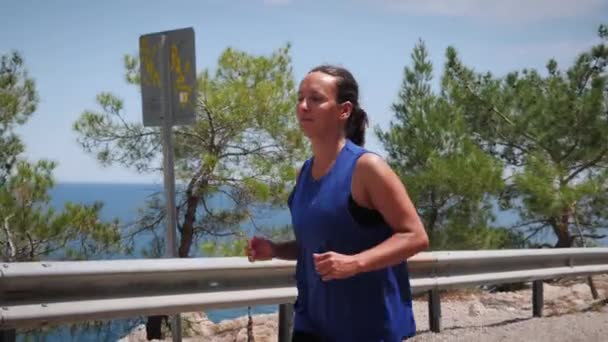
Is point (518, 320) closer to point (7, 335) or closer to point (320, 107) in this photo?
point (7, 335)

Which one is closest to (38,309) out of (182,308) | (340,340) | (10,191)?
(182,308)

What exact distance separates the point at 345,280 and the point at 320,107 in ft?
1.66

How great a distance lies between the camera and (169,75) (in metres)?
5.22

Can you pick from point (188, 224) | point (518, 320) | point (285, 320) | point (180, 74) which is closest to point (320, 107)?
point (285, 320)

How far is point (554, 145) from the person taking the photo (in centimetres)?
1658

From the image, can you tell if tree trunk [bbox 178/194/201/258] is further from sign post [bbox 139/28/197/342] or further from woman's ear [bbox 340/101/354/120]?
woman's ear [bbox 340/101/354/120]

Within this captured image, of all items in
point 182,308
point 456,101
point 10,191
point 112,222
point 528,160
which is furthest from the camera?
point 456,101

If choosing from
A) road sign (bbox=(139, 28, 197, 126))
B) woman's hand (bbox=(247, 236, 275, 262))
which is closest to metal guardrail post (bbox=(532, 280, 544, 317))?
road sign (bbox=(139, 28, 197, 126))

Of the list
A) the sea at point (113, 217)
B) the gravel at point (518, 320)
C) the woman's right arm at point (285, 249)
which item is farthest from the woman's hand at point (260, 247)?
the sea at point (113, 217)

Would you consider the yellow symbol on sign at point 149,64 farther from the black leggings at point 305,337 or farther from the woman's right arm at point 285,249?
the black leggings at point 305,337

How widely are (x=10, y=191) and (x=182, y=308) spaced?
7903 mm

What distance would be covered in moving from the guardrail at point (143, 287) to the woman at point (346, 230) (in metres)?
1.52

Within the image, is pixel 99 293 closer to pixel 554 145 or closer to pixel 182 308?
pixel 182 308

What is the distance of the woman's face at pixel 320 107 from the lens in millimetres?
2348
